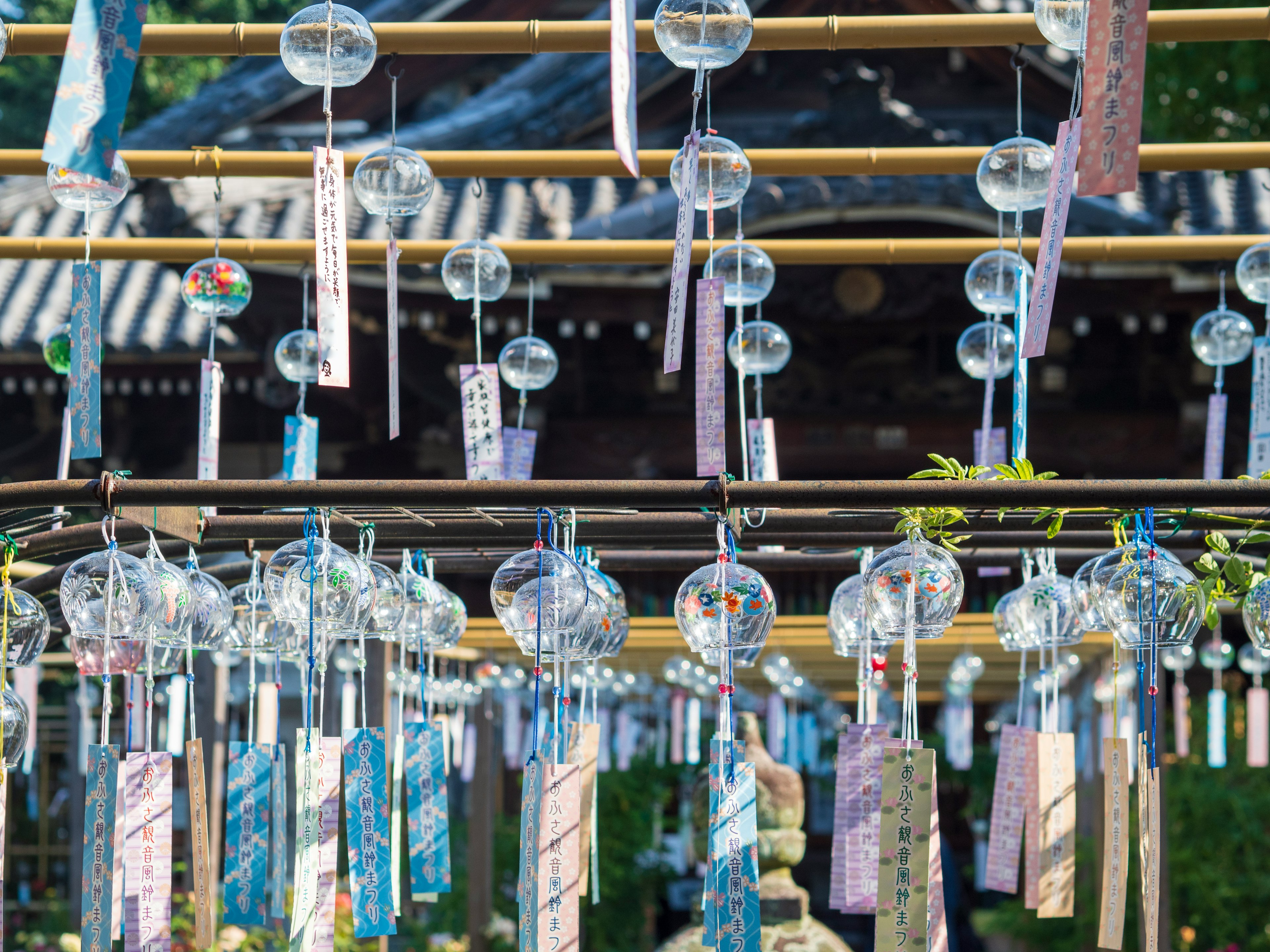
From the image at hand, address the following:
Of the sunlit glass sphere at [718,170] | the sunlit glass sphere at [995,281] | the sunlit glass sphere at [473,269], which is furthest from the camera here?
the sunlit glass sphere at [473,269]

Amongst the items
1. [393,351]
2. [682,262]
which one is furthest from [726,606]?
[393,351]

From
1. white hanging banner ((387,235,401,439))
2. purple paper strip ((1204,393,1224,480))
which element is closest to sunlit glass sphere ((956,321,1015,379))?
purple paper strip ((1204,393,1224,480))

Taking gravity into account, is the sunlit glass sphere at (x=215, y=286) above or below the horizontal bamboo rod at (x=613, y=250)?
below

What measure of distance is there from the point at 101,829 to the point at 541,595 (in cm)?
85

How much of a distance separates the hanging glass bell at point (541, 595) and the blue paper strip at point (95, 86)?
3.18ft

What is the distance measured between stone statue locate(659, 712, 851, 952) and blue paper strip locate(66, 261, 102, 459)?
265 cm

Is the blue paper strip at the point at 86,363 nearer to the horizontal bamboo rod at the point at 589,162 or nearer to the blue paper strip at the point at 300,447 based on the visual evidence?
the horizontal bamboo rod at the point at 589,162

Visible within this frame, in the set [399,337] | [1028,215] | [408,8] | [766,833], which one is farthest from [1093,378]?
[408,8]

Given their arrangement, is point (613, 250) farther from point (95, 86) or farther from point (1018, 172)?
point (95, 86)

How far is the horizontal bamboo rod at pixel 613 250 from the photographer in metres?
3.65

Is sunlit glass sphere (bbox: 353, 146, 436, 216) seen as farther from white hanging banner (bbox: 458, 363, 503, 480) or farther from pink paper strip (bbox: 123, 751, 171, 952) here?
pink paper strip (bbox: 123, 751, 171, 952)

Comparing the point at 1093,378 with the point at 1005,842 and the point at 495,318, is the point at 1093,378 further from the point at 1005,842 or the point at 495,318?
the point at 1005,842

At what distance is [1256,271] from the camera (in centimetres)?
352

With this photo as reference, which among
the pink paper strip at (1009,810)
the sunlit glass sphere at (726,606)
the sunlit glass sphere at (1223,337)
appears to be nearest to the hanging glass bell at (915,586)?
the sunlit glass sphere at (726,606)
